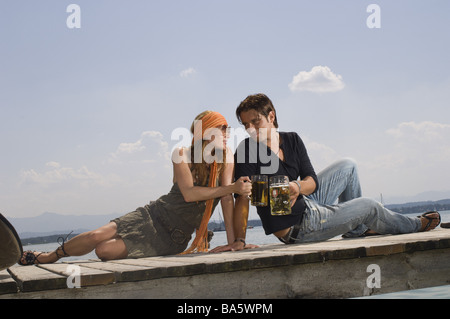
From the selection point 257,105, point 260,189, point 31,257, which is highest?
point 257,105

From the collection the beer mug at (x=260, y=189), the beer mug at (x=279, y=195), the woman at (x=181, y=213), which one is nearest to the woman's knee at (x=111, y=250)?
the woman at (x=181, y=213)

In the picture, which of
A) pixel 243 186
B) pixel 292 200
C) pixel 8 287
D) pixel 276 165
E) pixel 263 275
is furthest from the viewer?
pixel 276 165

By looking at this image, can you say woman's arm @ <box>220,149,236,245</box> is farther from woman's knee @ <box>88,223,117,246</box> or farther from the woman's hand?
woman's knee @ <box>88,223,117,246</box>

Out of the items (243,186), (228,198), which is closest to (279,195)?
(243,186)

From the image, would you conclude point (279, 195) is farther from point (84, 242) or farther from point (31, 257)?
point (31, 257)

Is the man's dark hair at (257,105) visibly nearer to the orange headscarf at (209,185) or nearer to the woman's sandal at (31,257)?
the orange headscarf at (209,185)

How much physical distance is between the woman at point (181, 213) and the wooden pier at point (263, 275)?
1.11 m

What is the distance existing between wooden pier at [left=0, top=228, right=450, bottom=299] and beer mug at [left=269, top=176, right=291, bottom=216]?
1.01 m

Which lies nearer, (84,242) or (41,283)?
(41,283)

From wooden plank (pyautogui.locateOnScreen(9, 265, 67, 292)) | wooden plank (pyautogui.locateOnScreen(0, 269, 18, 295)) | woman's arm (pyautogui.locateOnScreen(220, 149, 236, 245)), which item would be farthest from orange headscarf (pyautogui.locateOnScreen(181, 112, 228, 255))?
wooden plank (pyautogui.locateOnScreen(0, 269, 18, 295))

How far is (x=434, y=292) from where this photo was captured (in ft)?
15.8

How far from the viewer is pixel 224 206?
5.09 m

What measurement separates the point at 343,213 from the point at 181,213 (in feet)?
5.80

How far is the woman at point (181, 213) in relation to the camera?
4.82m
